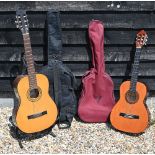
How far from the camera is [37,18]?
4359 mm

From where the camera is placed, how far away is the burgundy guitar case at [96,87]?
170 inches

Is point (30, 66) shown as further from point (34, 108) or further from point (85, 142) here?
point (85, 142)

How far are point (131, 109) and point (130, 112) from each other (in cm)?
4

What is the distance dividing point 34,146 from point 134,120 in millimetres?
1200

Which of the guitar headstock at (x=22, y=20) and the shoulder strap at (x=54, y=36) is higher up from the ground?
the guitar headstock at (x=22, y=20)

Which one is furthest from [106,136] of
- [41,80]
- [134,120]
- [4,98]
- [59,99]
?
[4,98]

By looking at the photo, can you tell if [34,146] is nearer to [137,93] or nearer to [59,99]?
[59,99]

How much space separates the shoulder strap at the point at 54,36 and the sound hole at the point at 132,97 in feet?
2.99

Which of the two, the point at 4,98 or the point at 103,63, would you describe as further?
the point at 4,98

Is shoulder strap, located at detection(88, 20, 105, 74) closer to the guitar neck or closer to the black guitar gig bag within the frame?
the black guitar gig bag

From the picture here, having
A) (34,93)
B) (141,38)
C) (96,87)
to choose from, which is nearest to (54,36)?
(34,93)

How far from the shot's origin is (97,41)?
4320 mm

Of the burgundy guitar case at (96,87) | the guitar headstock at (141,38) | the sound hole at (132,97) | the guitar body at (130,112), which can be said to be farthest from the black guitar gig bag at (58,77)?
the guitar headstock at (141,38)

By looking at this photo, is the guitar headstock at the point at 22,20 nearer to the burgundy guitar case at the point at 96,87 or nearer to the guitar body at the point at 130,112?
the burgundy guitar case at the point at 96,87
